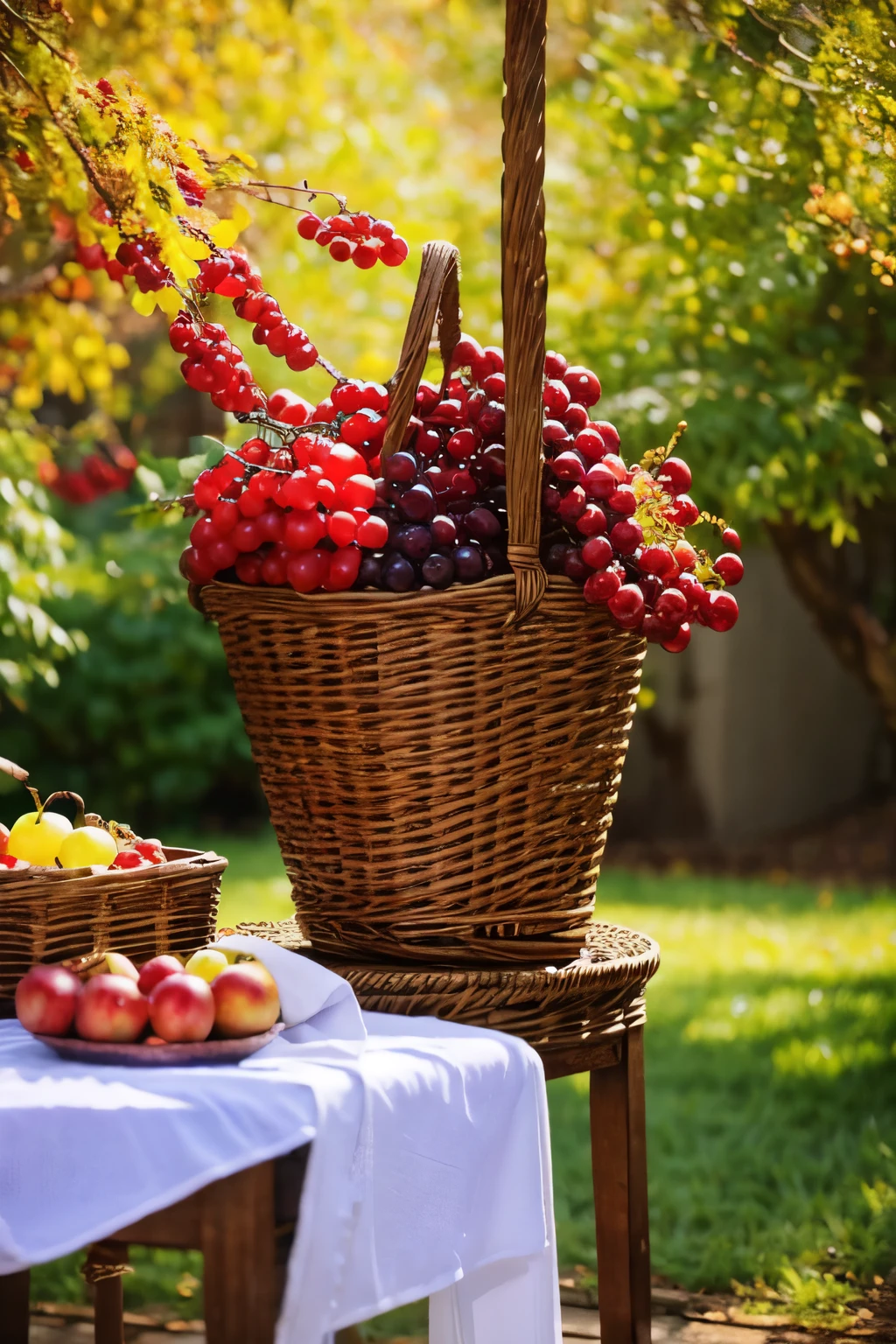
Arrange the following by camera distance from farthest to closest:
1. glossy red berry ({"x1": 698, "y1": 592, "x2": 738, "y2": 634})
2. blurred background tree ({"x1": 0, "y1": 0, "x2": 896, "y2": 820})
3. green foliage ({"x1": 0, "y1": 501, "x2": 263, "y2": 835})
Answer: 1. green foliage ({"x1": 0, "y1": 501, "x2": 263, "y2": 835})
2. blurred background tree ({"x1": 0, "y1": 0, "x2": 896, "y2": 820})
3. glossy red berry ({"x1": 698, "y1": 592, "x2": 738, "y2": 634})

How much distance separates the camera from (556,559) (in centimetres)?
154

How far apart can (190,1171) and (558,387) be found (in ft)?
3.11

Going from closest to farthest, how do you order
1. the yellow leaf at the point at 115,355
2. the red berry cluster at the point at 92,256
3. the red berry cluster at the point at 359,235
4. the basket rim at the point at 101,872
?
the basket rim at the point at 101,872 < the red berry cluster at the point at 359,235 < the red berry cluster at the point at 92,256 < the yellow leaf at the point at 115,355

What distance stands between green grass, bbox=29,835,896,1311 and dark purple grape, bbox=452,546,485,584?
5.37 ft

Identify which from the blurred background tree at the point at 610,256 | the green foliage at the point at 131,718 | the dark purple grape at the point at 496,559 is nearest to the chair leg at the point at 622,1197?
the dark purple grape at the point at 496,559

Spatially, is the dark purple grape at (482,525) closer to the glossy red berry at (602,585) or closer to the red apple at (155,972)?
the glossy red berry at (602,585)

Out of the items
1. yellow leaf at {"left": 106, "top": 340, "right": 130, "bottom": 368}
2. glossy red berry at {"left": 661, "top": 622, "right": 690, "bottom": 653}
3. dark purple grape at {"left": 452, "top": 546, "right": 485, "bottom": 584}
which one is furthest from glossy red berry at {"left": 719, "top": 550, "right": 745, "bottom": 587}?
yellow leaf at {"left": 106, "top": 340, "right": 130, "bottom": 368}

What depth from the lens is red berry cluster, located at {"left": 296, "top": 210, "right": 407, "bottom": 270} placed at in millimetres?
1723

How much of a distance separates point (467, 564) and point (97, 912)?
1.72 ft

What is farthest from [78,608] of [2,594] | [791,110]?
[791,110]

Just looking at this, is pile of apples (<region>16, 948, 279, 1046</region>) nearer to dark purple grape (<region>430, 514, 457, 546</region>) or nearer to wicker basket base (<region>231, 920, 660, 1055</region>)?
wicker basket base (<region>231, 920, 660, 1055</region>)

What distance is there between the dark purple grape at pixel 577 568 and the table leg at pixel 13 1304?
108 centimetres

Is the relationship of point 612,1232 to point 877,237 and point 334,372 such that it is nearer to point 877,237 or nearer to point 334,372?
point 334,372

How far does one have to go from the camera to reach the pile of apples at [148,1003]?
4.21 feet
